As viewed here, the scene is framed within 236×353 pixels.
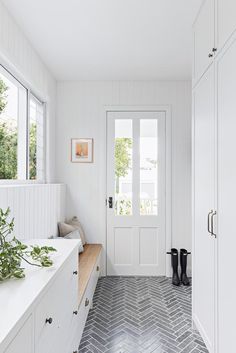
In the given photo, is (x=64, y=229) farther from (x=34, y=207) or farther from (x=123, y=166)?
(x=123, y=166)

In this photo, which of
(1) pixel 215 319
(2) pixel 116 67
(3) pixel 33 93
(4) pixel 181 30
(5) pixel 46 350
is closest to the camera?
(5) pixel 46 350

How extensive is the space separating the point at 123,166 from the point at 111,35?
1671 mm

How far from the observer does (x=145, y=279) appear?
3.67 meters

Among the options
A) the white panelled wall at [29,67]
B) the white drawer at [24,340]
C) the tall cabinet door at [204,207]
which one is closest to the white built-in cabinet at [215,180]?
the tall cabinet door at [204,207]

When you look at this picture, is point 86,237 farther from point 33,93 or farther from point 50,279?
point 50,279

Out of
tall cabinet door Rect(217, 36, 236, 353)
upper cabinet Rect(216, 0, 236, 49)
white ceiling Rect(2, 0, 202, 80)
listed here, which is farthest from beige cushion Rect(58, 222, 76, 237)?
upper cabinet Rect(216, 0, 236, 49)

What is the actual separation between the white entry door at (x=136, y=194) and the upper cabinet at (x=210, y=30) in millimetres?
1494

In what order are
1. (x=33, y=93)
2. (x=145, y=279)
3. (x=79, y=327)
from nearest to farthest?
(x=79, y=327) < (x=33, y=93) < (x=145, y=279)

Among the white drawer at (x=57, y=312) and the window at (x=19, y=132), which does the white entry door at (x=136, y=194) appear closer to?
the window at (x=19, y=132)

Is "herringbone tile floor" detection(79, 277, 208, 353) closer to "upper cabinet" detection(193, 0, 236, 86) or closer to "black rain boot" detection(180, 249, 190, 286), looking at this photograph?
"black rain boot" detection(180, 249, 190, 286)

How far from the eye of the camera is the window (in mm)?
2418

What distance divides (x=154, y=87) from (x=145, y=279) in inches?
99.0

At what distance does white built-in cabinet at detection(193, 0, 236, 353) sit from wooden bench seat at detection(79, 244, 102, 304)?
0.93 m

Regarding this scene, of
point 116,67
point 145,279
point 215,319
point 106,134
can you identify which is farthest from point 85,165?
point 215,319
